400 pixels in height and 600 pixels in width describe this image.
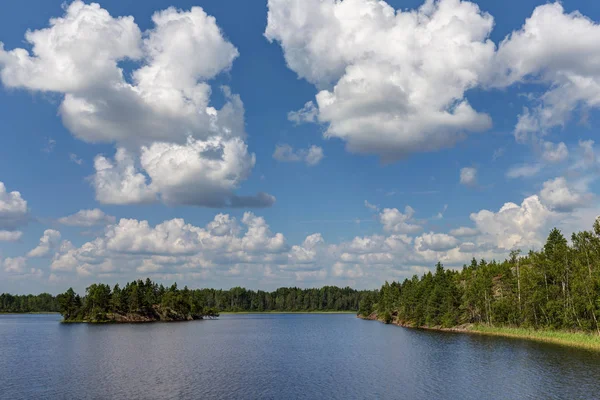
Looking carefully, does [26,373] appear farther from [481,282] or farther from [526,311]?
[481,282]

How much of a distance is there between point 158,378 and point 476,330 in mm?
117454

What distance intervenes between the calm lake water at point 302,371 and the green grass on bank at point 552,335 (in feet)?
18.7

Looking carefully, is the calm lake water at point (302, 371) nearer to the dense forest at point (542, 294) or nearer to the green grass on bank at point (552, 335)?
the green grass on bank at point (552, 335)

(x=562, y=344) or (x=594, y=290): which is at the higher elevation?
(x=594, y=290)

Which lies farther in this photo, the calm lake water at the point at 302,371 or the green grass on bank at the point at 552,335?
the green grass on bank at the point at 552,335

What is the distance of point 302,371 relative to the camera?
7862cm

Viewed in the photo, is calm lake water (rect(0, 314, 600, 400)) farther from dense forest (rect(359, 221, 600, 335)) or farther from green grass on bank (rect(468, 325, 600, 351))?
dense forest (rect(359, 221, 600, 335))

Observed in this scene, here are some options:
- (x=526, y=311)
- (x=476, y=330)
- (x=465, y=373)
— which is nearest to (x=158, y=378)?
(x=465, y=373)

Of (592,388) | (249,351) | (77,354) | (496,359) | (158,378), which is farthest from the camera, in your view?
(249,351)

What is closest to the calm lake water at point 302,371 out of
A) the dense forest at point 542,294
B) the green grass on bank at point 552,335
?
the green grass on bank at point 552,335

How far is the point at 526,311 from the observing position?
126 metres

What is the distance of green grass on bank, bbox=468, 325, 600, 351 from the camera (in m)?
96.8

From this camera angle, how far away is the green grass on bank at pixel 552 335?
3812 inches

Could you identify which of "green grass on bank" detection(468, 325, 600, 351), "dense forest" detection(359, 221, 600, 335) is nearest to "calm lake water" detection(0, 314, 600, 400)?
"green grass on bank" detection(468, 325, 600, 351)
